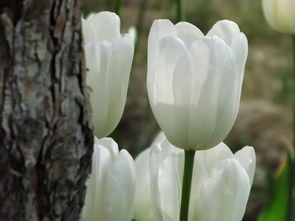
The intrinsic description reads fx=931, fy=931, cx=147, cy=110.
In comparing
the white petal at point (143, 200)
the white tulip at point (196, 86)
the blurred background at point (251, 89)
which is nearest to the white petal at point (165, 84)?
the white tulip at point (196, 86)

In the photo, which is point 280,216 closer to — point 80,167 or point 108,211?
point 108,211

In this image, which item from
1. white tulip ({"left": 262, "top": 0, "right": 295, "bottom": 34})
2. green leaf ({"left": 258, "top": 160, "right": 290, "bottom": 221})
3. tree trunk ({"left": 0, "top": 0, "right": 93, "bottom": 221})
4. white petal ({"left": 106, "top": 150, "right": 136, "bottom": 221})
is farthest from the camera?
green leaf ({"left": 258, "top": 160, "right": 290, "bottom": 221})

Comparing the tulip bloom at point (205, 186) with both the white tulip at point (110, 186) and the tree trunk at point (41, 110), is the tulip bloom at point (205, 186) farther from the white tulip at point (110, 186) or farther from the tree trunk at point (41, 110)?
the tree trunk at point (41, 110)

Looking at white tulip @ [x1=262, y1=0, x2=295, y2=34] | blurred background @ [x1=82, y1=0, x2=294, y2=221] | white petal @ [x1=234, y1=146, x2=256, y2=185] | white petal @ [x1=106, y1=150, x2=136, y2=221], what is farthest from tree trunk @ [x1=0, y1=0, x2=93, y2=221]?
blurred background @ [x1=82, y1=0, x2=294, y2=221]

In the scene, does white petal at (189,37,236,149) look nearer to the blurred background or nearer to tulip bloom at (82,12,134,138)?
tulip bloom at (82,12,134,138)

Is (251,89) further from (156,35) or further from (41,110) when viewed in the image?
(41,110)

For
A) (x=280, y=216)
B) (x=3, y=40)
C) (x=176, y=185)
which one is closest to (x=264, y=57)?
(x=280, y=216)

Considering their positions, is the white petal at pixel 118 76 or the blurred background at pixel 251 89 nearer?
the white petal at pixel 118 76
